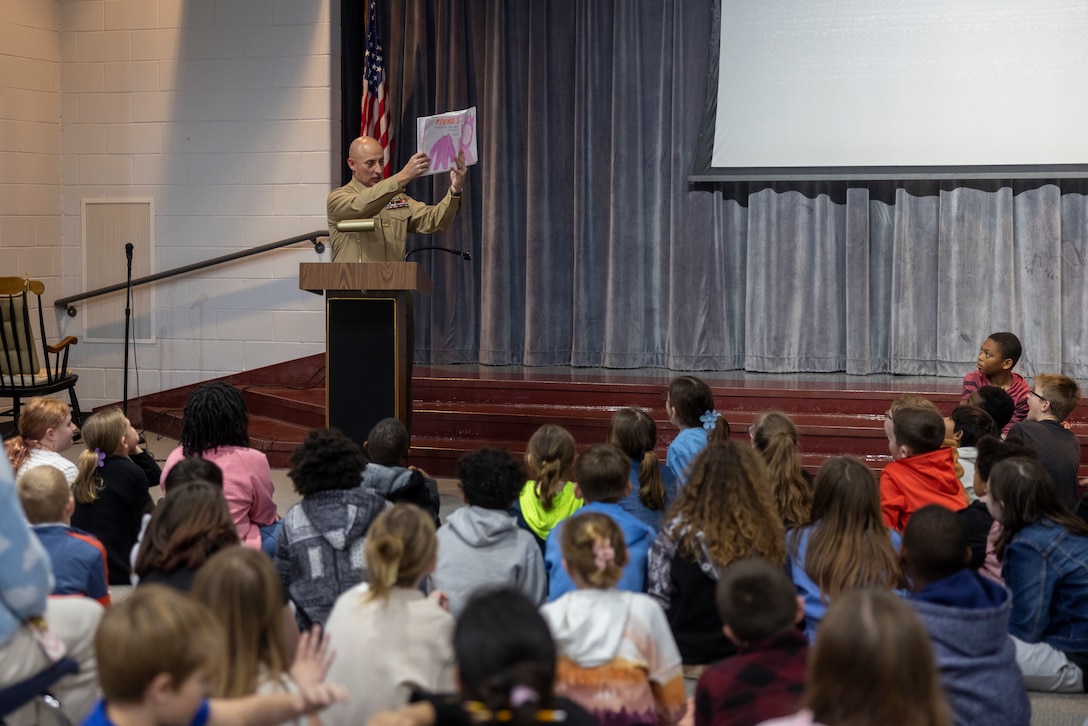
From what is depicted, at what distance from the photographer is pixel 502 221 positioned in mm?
7590

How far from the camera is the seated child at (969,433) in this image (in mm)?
3902

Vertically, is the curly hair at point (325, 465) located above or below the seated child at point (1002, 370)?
below

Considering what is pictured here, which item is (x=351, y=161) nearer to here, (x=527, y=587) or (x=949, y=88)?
(x=527, y=587)

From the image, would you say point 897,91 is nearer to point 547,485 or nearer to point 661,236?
point 661,236

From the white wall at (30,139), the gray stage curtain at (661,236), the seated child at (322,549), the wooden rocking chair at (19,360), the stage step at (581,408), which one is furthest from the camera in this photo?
the white wall at (30,139)

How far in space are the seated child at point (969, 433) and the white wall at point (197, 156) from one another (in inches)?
176

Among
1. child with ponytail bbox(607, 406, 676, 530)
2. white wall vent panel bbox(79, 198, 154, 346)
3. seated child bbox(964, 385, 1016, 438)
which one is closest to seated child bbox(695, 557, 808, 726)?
child with ponytail bbox(607, 406, 676, 530)

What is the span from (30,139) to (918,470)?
21.2ft

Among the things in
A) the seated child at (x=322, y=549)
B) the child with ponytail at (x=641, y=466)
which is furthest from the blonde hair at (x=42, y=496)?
the child with ponytail at (x=641, y=466)

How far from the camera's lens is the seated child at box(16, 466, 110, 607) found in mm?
2602

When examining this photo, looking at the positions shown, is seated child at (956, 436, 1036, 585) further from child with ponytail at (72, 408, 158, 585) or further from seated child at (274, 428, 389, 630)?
child with ponytail at (72, 408, 158, 585)

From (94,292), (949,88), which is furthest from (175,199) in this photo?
(949,88)

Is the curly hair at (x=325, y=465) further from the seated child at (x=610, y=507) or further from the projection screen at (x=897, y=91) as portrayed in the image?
the projection screen at (x=897, y=91)

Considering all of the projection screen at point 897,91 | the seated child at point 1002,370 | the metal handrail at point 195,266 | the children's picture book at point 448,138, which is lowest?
the seated child at point 1002,370
